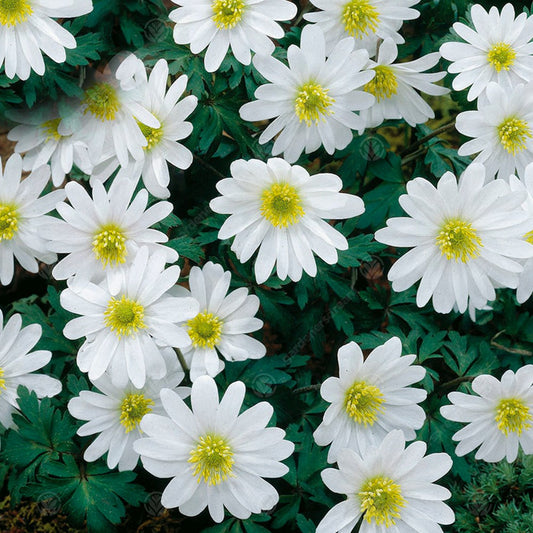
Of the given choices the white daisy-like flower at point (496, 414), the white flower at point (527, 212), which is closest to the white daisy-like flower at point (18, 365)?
the white daisy-like flower at point (496, 414)

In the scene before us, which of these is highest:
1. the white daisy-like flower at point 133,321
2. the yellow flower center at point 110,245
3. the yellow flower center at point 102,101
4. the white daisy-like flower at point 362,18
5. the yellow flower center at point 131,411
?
the white daisy-like flower at point 362,18

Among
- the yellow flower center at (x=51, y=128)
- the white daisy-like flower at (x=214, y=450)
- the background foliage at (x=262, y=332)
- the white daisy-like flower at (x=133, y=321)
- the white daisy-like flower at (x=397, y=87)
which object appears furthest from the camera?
the yellow flower center at (x=51, y=128)

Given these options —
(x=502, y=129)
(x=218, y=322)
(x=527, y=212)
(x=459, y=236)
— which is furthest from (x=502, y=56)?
(x=218, y=322)

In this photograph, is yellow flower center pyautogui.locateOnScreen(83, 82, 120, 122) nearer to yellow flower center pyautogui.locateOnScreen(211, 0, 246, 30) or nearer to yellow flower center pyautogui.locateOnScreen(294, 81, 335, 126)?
yellow flower center pyautogui.locateOnScreen(211, 0, 246, 30)

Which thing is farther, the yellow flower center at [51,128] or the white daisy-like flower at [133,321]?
the yellow flower center at [51,128]

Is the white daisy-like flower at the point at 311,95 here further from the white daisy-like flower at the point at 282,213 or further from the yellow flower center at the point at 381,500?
the yellow flower center at the point at 381,500

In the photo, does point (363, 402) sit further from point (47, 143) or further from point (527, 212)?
point (47, 143)

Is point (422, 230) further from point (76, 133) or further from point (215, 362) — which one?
point (76, 133)
